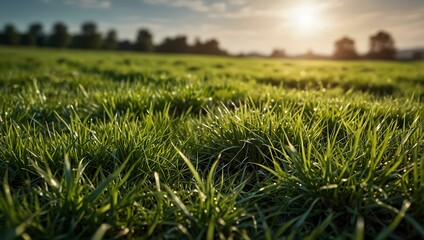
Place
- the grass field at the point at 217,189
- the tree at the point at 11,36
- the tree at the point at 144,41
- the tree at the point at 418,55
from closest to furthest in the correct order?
the grass field at the point at 217,189, the tree at the point at 418,55, the tree at the point at 144,41, the tree at the point at 11,36

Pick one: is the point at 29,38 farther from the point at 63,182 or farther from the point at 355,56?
the point at 63,182

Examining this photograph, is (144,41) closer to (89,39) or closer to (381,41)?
(89,39)

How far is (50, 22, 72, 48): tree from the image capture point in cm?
8412

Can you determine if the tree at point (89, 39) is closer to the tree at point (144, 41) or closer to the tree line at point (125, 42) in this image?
the tree line at point (125, 42)

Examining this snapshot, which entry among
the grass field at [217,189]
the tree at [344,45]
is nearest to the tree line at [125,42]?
the tree at [344,45]

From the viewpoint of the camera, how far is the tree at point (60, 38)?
3312 inches

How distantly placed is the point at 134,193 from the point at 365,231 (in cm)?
118

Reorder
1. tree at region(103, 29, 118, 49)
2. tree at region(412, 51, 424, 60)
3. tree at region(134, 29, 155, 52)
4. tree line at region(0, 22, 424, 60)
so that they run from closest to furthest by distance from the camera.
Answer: tree at region(412, 51, 424, 60) → tree line at region(0, 22, 424, 60) → tree at region(134, 29, 155, 52) → tree at region(103, 29, 118, 49)

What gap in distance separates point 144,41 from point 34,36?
29.5 m

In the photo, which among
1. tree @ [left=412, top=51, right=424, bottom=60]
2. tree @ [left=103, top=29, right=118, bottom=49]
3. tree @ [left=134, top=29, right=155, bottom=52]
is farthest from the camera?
tree @ [left=103, top=29, right=118, bottom=49]

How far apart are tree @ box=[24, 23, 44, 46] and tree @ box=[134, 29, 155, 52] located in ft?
86.9

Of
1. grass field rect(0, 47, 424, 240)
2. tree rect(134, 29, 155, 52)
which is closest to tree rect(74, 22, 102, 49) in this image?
tree rect(134, 29, 155, 52)

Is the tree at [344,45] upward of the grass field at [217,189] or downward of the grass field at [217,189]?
upward

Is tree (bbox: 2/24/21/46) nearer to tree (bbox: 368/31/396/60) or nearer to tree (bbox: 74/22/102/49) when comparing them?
tree (bbox: 74/22/102/49)
